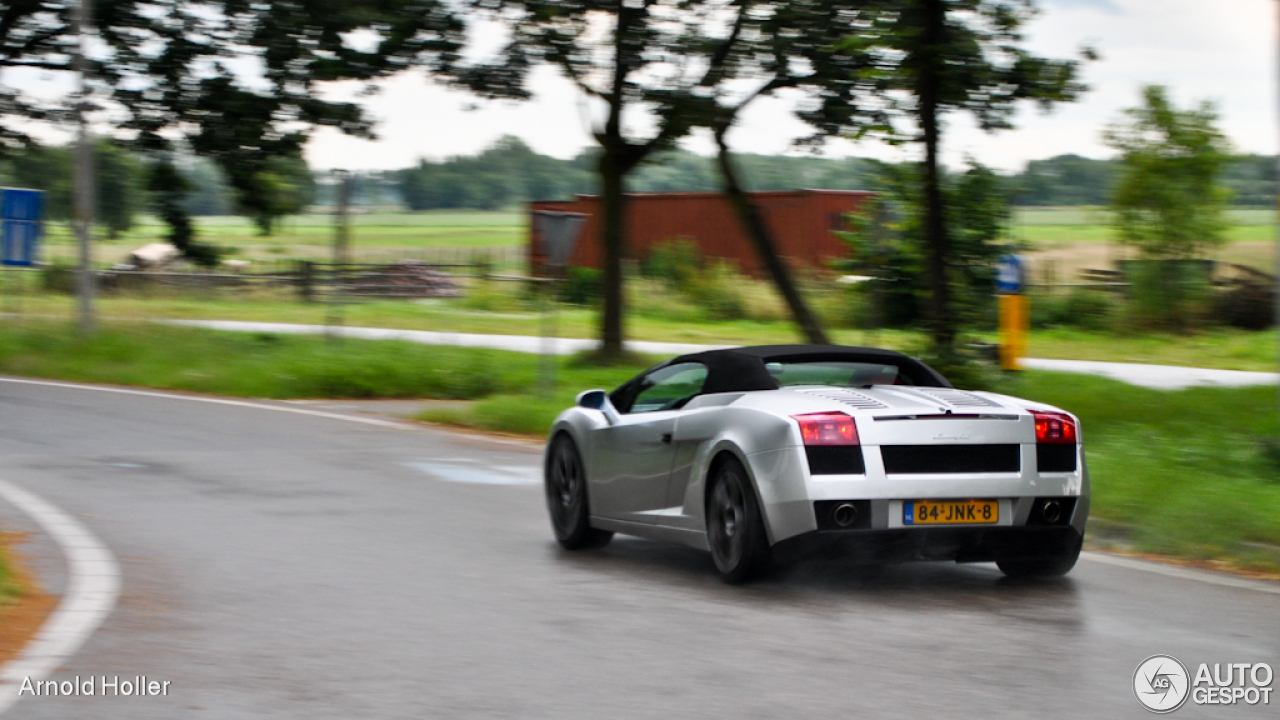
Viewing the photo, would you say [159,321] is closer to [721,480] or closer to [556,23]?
[556,23]

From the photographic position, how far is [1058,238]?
51.8m

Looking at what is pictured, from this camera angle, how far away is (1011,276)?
18.9 m

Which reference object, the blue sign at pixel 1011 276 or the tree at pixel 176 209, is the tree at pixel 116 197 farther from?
the blue sign at pixel 1011 276

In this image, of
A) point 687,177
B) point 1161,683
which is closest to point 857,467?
point 1161,683

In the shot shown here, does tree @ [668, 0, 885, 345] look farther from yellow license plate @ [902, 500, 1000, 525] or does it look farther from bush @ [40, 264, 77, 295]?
bush @ [40, 264, 77, 295]

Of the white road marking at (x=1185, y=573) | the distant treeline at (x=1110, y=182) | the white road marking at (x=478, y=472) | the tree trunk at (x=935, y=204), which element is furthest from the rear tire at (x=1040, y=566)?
the distant treeline at (x=1110, y=182)

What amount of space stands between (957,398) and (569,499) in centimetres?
270

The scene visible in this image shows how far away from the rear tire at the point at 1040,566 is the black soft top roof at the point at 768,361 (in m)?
0.98

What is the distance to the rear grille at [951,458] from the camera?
7.13m

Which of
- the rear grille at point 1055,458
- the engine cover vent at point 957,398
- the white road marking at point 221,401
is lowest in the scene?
the white road marking at point 221,401

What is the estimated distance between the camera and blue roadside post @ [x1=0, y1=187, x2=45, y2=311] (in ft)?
90.4

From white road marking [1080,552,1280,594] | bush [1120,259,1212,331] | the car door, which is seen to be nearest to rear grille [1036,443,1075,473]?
white road marking [1080,552,1280,594]

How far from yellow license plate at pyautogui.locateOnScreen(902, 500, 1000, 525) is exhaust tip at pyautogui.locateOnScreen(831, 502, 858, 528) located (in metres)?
0.23

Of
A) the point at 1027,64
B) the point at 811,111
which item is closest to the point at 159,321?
the point at 811,111
